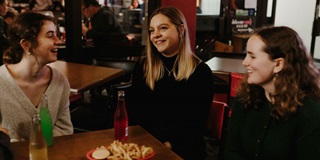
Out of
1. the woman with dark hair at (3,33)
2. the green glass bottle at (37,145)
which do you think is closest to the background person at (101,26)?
the woman with dark hair at (3,33)

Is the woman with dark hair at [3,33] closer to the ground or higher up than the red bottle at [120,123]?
higher up

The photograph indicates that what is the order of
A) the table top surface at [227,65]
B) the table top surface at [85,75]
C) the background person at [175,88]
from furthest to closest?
the table top surface at [227,65], the table top surface at [85,75], the background person at [175,88]

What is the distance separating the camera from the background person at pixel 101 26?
4.62 meters

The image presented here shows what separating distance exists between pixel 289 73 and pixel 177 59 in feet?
2.76

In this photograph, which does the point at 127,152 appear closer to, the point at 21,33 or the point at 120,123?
the point at 120,123

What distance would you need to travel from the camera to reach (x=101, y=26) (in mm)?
4895

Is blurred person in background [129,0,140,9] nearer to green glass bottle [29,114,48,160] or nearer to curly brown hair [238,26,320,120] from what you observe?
curly brown hair [238,26,320,120]

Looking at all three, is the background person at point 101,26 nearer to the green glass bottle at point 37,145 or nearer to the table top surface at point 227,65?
the table top surface at point 227,65

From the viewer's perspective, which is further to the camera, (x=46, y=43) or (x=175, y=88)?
(x=175, y=88)

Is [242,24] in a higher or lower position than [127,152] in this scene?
higher

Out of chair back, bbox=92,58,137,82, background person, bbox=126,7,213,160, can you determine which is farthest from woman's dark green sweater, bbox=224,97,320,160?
chair back, bbox=92,58,137,82

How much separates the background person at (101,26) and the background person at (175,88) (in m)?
2.61

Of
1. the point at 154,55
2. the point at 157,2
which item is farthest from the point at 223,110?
the point at 157,2

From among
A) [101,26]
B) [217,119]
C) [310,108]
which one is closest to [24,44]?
[217,119]
